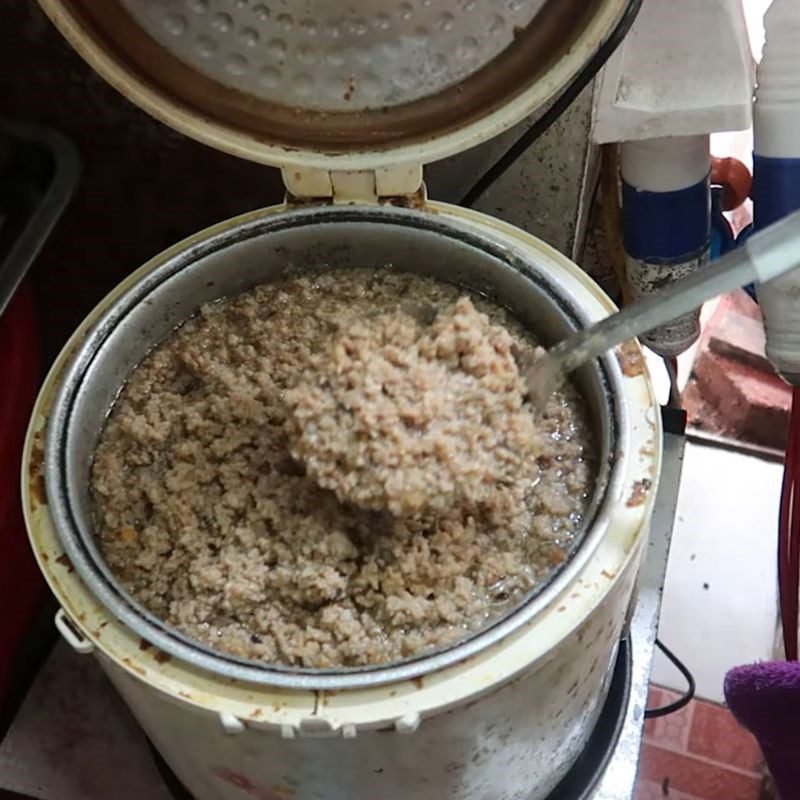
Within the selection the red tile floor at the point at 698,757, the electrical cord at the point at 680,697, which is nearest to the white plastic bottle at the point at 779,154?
the electrical cord at the point at 680,697

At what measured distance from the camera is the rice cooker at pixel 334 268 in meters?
0.56

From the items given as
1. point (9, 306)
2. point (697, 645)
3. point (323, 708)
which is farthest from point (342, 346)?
point (697, 645)

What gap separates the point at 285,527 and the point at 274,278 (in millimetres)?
235

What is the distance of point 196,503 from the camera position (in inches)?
26.1

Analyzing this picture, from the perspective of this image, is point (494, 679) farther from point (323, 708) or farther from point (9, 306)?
point (9, 306)

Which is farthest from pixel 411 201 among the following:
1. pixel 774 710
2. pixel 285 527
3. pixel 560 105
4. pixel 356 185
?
pixel 774 710

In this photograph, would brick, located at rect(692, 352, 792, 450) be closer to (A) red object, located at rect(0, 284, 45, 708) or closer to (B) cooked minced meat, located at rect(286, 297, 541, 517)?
(B) cooked minced meat, located at rect(286, 297, 541, 517)

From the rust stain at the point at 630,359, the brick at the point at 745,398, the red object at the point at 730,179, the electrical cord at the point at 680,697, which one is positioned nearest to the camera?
the rust stain at the point at 630,359

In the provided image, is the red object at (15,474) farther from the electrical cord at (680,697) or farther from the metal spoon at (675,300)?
the electrical cord at (680,697)

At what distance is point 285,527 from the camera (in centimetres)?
64

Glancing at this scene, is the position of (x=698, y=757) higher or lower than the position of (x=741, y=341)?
lower

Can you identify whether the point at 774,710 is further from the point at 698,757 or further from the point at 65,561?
the point at 65,561

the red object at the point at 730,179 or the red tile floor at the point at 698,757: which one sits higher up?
the red object at the point at 730,179

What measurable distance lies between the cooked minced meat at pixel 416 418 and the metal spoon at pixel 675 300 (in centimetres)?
2
